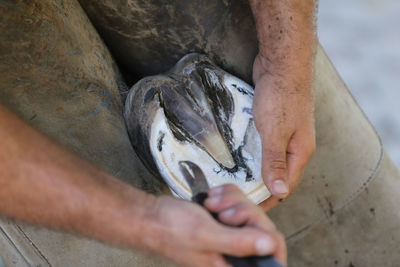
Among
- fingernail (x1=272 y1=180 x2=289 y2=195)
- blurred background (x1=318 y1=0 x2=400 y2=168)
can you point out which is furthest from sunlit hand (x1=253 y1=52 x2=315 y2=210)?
blurred background (x1=318 y1=0 x2=400 y2=168)

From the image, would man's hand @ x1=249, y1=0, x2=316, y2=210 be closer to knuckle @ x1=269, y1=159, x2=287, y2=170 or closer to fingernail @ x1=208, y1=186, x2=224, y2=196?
knuckle @ x1=269, y1=159, x2=287, y2=170

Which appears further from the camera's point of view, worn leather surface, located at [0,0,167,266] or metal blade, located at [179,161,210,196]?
worn leather surface, located at [0,0,167,266]

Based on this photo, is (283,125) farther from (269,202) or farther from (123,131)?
(123,131)

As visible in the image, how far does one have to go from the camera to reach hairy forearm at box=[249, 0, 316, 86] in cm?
71

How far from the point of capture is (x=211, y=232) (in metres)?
0.42

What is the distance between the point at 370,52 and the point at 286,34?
105cm

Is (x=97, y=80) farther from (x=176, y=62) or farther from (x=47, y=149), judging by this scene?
(x=47, y=149)

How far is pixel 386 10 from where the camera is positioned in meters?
1.80

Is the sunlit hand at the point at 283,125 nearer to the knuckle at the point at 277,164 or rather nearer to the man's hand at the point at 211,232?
the knuckle at the point at 277,164

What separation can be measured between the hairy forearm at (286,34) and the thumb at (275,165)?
0.34ft

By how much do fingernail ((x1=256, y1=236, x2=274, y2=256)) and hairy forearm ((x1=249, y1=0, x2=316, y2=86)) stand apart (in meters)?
0.35

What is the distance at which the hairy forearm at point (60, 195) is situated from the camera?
463mm

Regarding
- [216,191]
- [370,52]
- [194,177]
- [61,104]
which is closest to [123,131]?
[61,104]

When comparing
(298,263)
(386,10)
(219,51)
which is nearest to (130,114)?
(219,51)
